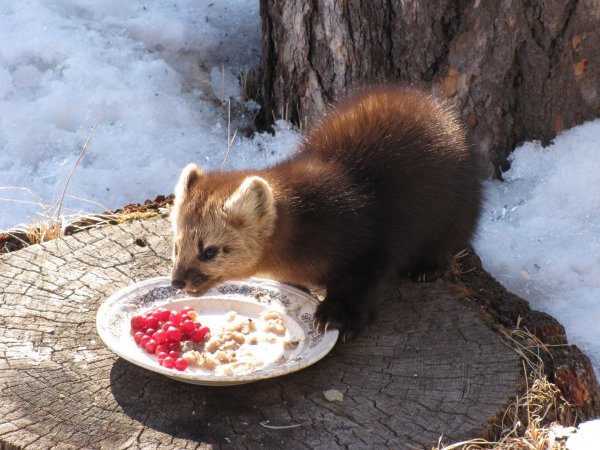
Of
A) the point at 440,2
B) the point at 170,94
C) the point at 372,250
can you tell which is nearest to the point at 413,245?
the point at 372,250

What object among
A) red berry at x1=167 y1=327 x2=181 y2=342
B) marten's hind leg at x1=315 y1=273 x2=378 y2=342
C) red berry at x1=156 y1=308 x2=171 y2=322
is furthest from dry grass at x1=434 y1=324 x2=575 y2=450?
red berry at x1=156 y1=308 x2=171 y2=322

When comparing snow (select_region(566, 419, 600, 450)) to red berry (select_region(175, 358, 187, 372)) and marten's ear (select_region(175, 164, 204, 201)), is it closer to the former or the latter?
red berry (select_region(175, 358, 187, 372))

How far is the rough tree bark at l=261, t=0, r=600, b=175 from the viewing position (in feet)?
17.5

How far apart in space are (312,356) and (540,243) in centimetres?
212

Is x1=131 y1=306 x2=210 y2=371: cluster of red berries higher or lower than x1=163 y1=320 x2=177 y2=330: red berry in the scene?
lower

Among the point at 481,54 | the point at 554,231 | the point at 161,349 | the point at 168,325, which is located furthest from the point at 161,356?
the point at 481,54

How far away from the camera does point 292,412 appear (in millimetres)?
3410

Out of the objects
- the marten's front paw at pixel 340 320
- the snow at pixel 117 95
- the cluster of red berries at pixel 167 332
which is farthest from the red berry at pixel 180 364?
the snow at pixel 117 95

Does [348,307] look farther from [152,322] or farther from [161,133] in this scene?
[161,133]

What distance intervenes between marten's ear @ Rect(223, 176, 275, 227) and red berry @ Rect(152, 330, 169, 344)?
1.83 feet

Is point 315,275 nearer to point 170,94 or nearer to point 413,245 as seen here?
point 413,245

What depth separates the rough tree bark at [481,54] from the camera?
5.34 m

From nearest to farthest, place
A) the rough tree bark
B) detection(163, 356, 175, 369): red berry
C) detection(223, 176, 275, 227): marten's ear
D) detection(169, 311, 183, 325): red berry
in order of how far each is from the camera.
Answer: detection(163, 356, 175, 369): red berry < detection(223, 176, 275, 227): marten's ear < detection(169, 311, 183, 325): red berry < the rough tree bark

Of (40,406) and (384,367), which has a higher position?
(384,367)
